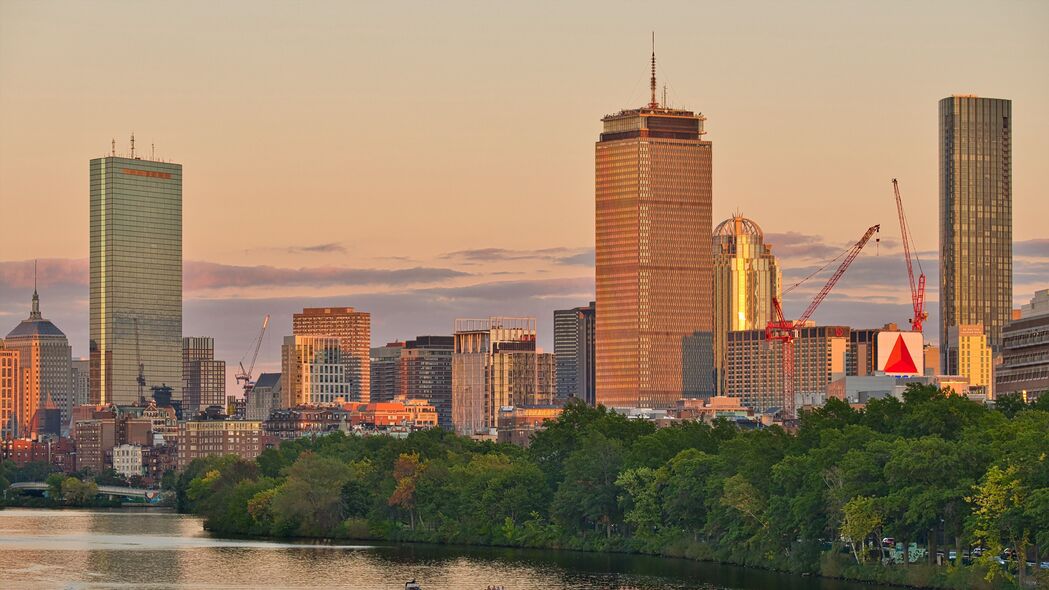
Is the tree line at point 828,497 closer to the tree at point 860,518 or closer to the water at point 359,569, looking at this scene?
the tree at point 860,518

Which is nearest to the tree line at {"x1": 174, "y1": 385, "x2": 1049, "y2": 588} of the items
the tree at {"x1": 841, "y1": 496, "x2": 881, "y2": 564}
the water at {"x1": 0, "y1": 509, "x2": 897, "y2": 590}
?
the tree at {"x1": 841, "y1": 496, "x2": 881, "y2": 564}

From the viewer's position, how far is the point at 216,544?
19950cm

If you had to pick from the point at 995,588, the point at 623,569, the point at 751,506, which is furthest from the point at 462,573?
the point at 995,588

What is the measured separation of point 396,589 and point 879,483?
34923mm

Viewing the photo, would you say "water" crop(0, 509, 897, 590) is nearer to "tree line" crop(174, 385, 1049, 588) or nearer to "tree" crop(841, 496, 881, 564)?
"tree line" crop(174, 385, 1049, 588)

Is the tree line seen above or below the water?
above

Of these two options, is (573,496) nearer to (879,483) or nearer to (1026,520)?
(879,483)

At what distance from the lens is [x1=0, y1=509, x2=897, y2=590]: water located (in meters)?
151

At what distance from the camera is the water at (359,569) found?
15125 centimetres

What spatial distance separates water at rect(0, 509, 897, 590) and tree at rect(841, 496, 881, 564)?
12.0ft

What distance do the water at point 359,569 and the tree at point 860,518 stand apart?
12.0 feet

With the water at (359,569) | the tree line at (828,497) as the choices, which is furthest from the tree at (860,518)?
the water at (359,569)

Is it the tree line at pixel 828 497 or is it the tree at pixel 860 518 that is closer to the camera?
the tree line at pixel 828 497

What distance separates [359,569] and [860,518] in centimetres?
4360
